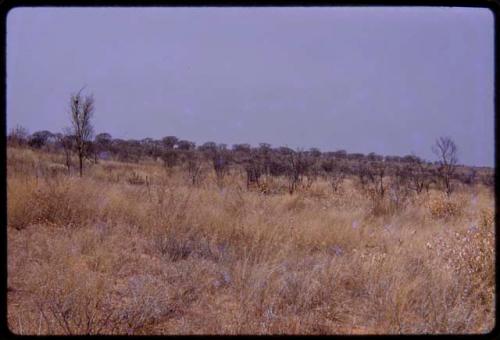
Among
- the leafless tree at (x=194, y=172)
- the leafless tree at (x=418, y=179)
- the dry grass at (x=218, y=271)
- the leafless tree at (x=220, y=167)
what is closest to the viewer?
the dry grass at (x=218, y=271)

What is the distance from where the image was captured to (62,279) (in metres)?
3.56

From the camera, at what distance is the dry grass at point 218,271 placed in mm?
3156

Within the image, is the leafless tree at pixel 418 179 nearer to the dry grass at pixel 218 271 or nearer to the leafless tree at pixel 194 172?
the leafless tree at pixel 194 172

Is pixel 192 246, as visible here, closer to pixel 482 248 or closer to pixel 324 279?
Answer: pixel 324 279

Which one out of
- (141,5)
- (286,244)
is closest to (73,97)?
(286,244)

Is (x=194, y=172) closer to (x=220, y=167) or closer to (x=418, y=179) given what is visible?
(x=220, y=167)

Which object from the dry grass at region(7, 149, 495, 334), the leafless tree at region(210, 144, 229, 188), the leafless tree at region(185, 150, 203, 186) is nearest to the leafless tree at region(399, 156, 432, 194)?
the leafless tree at region(210, 144, 229, 188)

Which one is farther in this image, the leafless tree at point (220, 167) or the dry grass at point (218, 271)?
the leafless tree at point (220, 167)

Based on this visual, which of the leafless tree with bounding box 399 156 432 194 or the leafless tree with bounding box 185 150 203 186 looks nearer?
the leafless tree with bounding box 185 150 203 186

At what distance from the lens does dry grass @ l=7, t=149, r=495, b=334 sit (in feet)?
10.4

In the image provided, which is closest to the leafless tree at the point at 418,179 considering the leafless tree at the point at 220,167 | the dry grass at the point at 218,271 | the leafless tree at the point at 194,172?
the leafless tree at the point at 220,167

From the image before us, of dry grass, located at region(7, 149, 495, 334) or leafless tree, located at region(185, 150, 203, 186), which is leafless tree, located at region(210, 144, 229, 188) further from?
dry grass, located at region(7, 149, 495, 334)

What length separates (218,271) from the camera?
162 inches

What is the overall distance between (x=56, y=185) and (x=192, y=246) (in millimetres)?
2546
